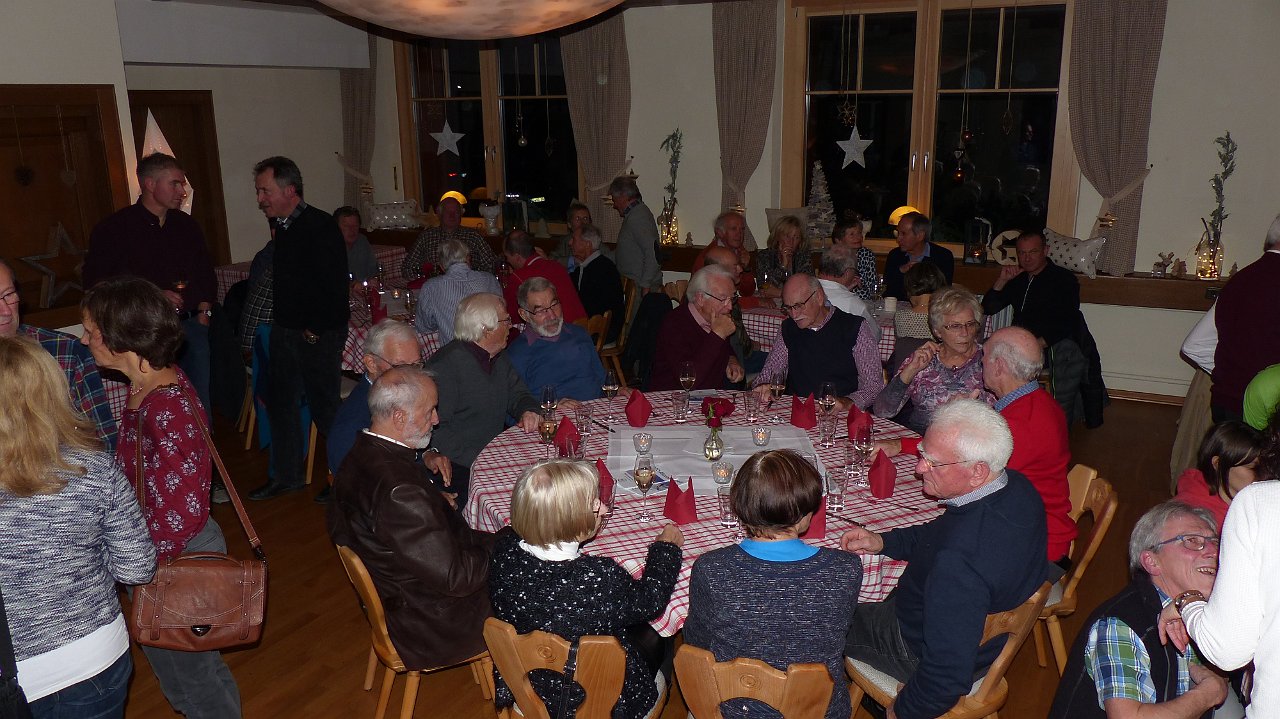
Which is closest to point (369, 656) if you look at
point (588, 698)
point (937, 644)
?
point (588, 698)

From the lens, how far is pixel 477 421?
4164mm

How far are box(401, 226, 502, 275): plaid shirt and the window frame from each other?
2.01 meters

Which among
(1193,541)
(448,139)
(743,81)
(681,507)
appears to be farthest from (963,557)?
(448,139)

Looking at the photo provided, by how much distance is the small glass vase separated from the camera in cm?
350

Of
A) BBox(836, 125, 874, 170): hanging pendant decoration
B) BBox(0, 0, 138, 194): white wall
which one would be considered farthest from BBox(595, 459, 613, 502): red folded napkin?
BBox(836, 125, 874, 170): hanging pendant decoration

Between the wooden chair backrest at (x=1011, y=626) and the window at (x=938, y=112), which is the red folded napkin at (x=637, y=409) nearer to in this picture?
the wooden chair backrest at (x=1011, y=626)

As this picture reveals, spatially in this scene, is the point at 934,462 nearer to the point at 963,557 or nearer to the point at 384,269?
the point at 963,557

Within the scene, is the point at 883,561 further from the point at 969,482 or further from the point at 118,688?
the point at 118,688

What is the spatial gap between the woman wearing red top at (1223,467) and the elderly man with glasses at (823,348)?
167 centimetres

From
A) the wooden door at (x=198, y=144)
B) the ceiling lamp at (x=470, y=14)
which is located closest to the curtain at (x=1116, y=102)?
the ceiling lamp at (x=470, y=14)

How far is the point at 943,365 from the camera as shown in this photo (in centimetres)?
415

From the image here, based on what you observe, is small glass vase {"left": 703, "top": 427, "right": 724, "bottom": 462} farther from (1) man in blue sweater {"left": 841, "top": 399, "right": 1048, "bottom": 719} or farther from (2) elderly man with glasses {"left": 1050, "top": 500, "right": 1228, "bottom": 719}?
(2) elderly man with glasses {"left": 1050, "top": 500, "right": 1228, "bottom": 719}

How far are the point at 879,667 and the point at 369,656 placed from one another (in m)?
2.19

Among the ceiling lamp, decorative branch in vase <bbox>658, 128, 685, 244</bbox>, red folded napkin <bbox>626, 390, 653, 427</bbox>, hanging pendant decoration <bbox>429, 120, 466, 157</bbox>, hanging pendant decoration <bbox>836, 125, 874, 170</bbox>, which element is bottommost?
red folded napkin <bbox>626, 390, 653, 427</bbox>
